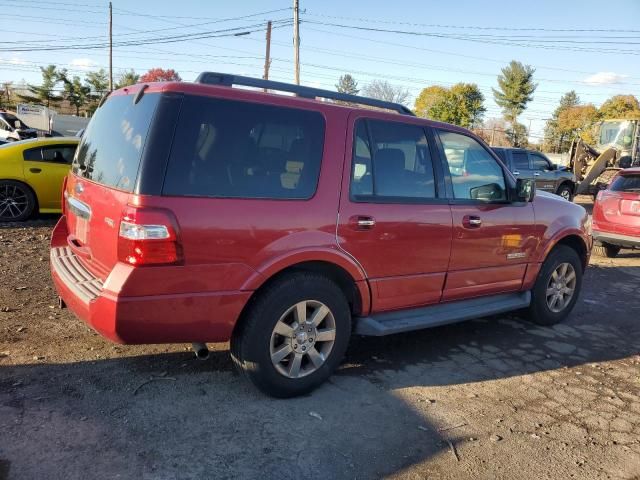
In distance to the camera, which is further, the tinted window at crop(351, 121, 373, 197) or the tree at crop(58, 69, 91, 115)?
the tree at crop(58, 69, 91, 115)

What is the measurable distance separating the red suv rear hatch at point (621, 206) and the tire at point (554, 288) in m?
4.13

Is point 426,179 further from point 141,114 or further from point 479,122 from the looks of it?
point 479,122

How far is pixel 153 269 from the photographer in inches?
115

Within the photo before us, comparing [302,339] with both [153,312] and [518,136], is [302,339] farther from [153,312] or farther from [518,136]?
[518,136]

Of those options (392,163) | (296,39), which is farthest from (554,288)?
(296,39)

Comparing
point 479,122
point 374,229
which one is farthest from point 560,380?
point 479,122

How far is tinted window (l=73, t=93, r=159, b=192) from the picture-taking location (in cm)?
308

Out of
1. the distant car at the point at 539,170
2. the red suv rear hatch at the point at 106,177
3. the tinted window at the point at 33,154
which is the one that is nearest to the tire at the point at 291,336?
the red suv rear hatch at the point at 106,177

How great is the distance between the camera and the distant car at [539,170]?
15.5 meters

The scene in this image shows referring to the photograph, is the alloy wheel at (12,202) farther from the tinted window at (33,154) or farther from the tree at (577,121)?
the tree at (577,121)

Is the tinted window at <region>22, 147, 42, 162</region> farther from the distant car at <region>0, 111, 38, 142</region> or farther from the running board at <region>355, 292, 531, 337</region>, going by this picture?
the distant car at <region>0, 111, 38, 142</region>

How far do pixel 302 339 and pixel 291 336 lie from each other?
93 millimetres

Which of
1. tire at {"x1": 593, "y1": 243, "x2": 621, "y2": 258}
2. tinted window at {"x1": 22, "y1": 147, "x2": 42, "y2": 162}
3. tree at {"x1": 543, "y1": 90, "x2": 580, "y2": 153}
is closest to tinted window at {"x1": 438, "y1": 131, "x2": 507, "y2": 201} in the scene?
tire at {"x1": 593, "y1": 243, "x2": 621, "y2": 258}

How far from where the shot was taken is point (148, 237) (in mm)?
2879
